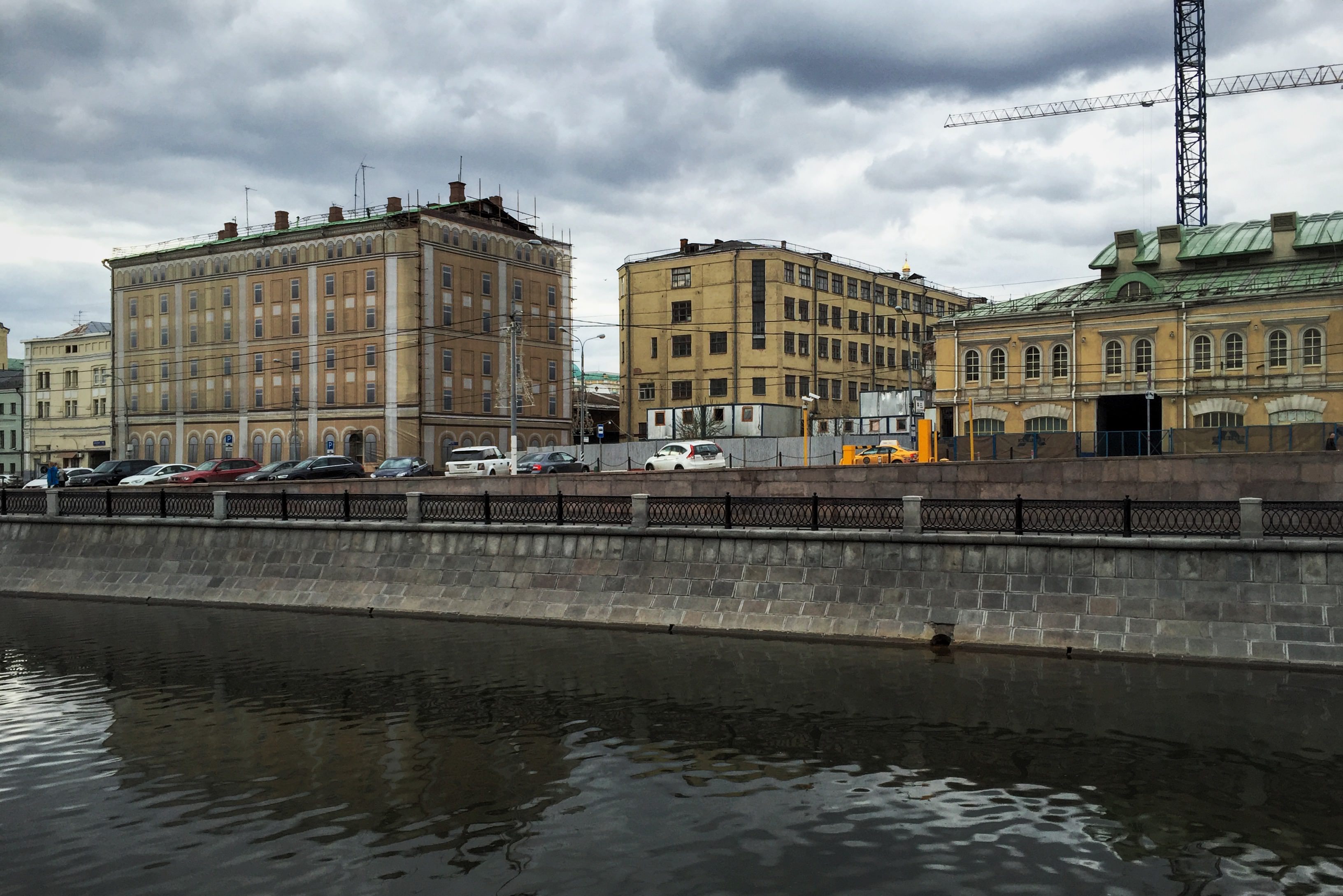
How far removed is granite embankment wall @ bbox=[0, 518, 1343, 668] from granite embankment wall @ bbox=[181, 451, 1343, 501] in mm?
4100

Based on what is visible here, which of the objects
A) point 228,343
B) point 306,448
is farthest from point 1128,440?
point 228,343

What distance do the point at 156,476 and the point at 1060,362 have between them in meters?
44.7

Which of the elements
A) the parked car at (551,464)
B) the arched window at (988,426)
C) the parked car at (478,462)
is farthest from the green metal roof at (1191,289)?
the parked car at (478,462)

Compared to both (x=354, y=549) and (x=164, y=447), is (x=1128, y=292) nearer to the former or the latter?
(x=354, y=549)

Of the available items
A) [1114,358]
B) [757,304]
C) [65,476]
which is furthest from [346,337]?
[1114,358]

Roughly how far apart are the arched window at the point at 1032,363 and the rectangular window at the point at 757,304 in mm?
33636

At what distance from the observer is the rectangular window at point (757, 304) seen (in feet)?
279

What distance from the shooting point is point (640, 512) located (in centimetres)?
2472

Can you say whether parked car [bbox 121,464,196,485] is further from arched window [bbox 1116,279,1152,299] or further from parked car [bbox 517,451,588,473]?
arched window [bbox 1116,279,1152,299]

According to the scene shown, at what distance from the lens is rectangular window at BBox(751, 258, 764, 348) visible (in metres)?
85.1

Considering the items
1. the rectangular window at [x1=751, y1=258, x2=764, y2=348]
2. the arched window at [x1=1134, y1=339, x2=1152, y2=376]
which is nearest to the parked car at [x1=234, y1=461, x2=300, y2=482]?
the arched window at [x1=1134, y1=339, x2=1152, y2=376]

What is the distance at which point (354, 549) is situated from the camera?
27781 millimetres

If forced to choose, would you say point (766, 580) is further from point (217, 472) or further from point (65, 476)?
point (65, 476)

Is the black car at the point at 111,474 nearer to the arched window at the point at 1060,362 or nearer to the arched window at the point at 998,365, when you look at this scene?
the arched window at the point at 998,365
